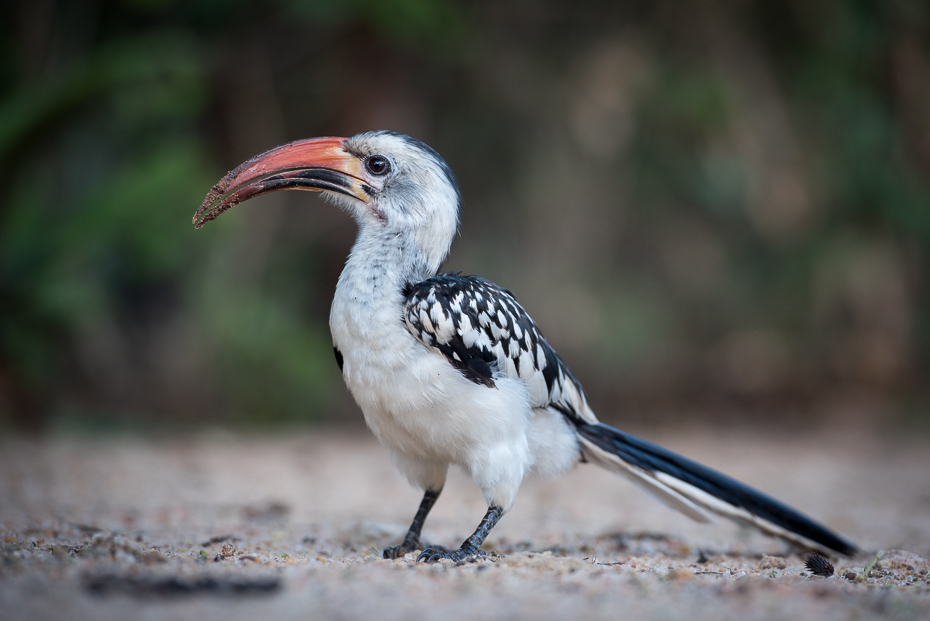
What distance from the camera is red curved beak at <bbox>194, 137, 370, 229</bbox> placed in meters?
3.72

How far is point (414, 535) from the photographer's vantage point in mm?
3693

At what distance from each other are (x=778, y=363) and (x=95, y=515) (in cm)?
935

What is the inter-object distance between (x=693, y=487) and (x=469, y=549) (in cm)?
129

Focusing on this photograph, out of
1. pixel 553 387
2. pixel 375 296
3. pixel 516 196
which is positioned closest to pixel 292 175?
pixel 375 296

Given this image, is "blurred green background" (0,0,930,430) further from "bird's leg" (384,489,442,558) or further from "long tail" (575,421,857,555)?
"long tail" (575,421,857,555)

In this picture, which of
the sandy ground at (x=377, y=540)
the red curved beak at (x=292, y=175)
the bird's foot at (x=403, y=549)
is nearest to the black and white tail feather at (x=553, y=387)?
the sandy ground at (x=377, y=540)

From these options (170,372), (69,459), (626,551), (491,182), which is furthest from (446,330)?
(491,182)

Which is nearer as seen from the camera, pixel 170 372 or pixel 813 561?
pixel 813 561

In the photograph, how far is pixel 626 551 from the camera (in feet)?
12.7

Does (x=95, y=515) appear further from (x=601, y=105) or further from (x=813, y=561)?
(x=601, y=105)

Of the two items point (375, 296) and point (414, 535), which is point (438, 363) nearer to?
point (375, 296)

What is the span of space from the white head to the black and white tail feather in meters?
0.26

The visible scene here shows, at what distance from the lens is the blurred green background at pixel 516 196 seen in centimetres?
784

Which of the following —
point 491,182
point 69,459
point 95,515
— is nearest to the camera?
point 95,515
